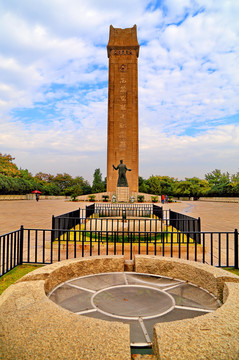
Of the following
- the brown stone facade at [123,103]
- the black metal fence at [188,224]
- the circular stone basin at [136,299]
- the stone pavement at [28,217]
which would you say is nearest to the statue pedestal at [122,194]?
the stone pavement at [28,217]

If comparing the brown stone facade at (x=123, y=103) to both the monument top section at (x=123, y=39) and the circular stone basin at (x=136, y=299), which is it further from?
the circular stone basin at (x=136, y=299)

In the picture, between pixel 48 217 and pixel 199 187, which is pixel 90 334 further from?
pixel 199 187

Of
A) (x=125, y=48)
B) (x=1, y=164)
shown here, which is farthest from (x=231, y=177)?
(x=1, y=164)

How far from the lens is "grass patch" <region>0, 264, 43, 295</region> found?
4207 mm

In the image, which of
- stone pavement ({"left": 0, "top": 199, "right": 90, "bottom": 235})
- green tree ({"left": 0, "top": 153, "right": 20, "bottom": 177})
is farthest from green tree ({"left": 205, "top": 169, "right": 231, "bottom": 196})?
green tree ({"left": 0, "top": 153, "right": 20, "bottom": 177})

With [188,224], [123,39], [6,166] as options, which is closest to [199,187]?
[123,39]

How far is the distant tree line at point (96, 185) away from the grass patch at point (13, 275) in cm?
3335

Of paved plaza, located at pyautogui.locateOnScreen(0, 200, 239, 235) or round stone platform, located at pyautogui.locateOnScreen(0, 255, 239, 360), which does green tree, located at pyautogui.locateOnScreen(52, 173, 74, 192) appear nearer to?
paved plaza, located at pyautogui.locateOnScreen(0, 200, 239, 235)

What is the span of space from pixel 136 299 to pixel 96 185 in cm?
5549

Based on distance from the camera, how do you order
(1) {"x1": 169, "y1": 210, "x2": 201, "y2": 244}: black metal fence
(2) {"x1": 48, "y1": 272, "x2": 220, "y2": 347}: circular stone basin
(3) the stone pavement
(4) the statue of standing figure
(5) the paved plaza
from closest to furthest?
(2) {"x1": 48, "y1": 272, "x2": 220, "y2": 347}: circular stone basin → (1) {"x1": 169, "y1": 210, "x2": 201, "y2": 244}: black metal fence → (3) the stone pavement → (5) the paved plaza → (4) the statue of standing figure

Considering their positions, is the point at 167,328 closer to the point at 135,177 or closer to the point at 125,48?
the point at 135,177

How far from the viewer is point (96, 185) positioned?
2276 inches

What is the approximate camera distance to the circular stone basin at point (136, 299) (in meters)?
2.24

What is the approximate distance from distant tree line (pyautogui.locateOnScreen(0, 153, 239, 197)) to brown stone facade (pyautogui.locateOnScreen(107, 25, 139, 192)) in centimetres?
1018
